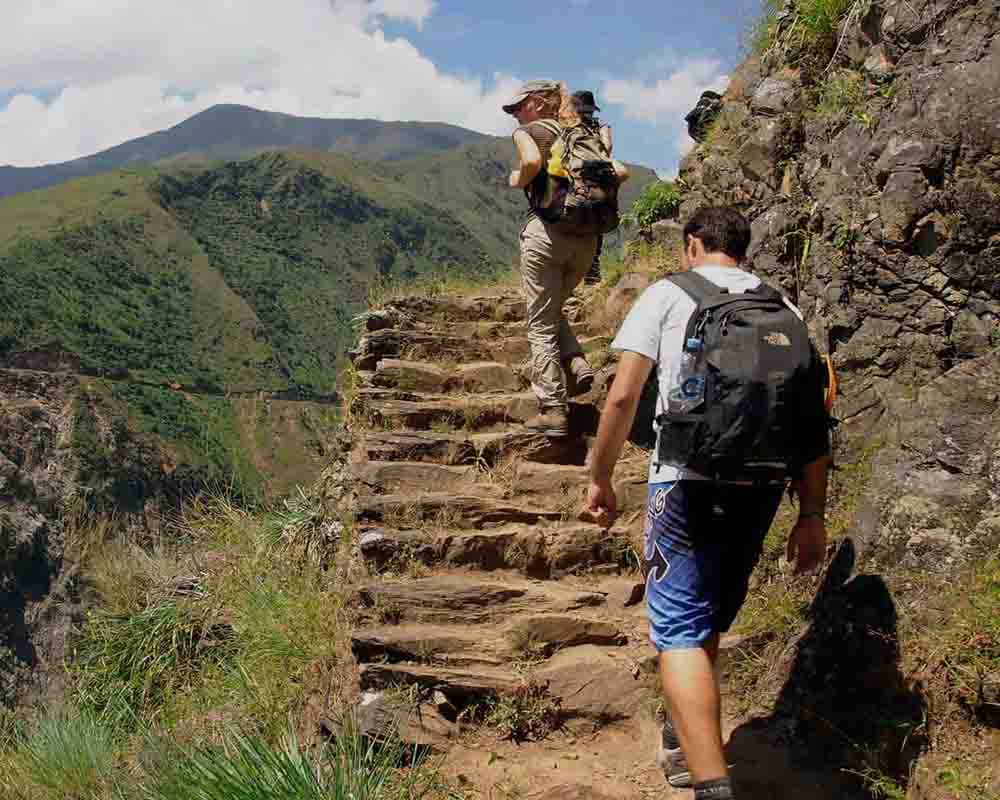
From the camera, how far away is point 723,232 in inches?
126

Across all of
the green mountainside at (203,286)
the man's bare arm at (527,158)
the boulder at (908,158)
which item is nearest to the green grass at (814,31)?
the boulder at (908,158)

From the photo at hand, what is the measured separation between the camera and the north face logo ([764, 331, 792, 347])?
277 centimetres

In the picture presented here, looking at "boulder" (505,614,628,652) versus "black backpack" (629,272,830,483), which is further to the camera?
"boulder" (505,614,628,652)

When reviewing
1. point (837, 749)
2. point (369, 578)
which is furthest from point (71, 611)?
point (837, 749)

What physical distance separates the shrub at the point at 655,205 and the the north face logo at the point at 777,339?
5.62 m

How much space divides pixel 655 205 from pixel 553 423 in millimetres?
3313

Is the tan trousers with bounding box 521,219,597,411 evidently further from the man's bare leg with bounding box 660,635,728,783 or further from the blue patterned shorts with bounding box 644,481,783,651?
the man's bare leg with bounding box 660,635,728,783

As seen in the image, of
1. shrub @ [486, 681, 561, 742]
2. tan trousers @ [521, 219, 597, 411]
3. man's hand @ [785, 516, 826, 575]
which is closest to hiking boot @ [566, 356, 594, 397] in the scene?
tan trousers @ [521, 219, 597, 411]

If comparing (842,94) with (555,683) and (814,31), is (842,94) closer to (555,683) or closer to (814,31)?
(814,31)

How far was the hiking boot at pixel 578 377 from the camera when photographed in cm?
629

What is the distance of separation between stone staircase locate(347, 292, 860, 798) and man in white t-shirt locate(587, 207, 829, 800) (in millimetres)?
959

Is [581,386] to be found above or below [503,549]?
above

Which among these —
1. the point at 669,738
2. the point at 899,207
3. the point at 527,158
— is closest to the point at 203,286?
the point at 527,158

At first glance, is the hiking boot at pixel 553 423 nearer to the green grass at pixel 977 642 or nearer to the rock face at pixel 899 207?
the rock face at pixel 899 207
